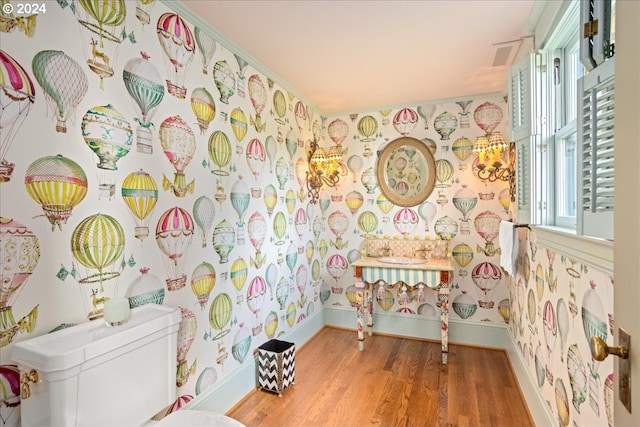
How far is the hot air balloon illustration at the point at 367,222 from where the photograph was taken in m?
3.50

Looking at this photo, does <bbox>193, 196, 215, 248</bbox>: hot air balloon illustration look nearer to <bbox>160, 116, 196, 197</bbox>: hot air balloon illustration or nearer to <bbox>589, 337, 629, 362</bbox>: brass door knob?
<bbox>160, 116, 196, 197</bbox>: hot air balloon illustration

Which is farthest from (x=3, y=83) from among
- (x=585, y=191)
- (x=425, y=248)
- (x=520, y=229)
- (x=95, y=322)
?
(x=425, y=248)

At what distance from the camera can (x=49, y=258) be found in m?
1.18

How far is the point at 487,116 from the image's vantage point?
3.07 meters

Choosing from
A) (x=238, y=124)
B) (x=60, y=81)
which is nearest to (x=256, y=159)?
(x=238, y=124)

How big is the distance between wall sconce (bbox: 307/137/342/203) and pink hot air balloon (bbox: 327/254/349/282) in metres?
0.71

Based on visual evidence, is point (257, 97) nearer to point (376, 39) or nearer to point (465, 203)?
point (376, 39)

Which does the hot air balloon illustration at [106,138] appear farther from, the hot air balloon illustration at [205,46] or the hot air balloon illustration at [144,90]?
the hot air balloon illustration at [205,46]

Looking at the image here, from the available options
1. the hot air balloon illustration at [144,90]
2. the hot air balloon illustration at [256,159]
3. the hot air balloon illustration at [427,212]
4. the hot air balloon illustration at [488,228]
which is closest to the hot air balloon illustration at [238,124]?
the hot air balloon illustration at [256,159]

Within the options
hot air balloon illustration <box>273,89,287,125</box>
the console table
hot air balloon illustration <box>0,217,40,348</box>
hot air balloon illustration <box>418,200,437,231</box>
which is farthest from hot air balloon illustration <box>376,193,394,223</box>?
hot air balloon illustration <box>0,217,40,348</box>

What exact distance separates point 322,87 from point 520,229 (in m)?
2.03

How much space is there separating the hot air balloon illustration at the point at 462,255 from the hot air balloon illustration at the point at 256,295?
6.40ft

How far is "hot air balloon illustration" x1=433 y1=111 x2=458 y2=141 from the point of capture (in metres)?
3.19

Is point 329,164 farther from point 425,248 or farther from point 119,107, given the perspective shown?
point 119,107
